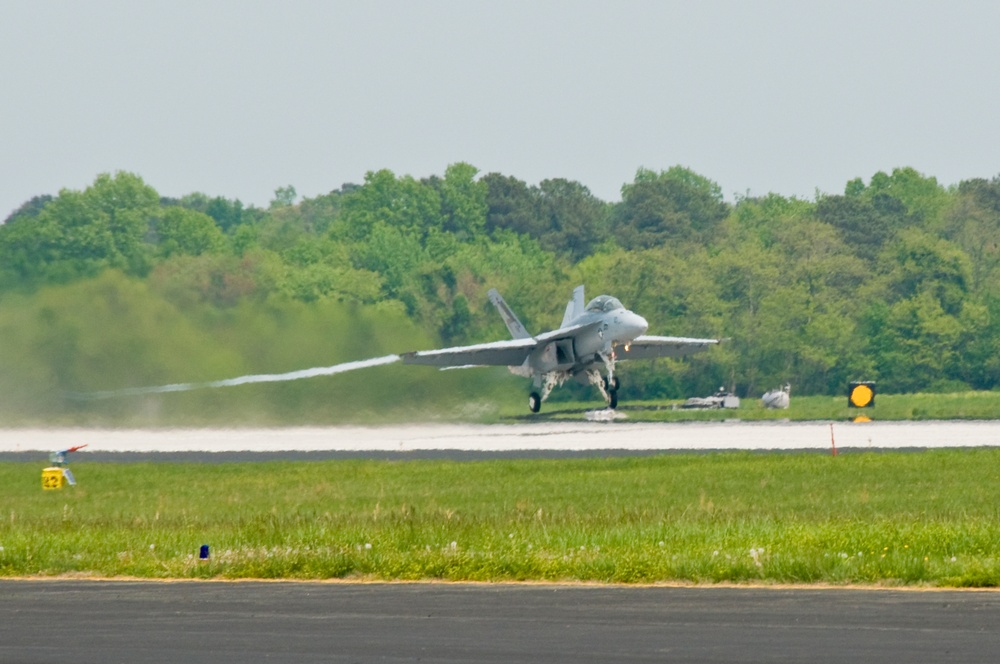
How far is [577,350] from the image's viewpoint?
161ft

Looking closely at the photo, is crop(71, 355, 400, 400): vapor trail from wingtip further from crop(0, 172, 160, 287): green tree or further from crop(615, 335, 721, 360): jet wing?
crop(615, 335, 721, 360): jet wing

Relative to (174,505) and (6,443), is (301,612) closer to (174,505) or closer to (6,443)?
(174,505)

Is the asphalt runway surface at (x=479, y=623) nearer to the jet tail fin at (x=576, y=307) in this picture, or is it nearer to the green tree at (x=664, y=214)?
the jet tail fin at (x=576, y=307)

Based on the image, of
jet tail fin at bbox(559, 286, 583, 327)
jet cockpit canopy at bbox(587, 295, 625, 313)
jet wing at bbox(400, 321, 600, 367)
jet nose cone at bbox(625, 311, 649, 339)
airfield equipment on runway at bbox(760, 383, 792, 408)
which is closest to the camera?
jet nose cone at bbox(625, 311, 649, 339)

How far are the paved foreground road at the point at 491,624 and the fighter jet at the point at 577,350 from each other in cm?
3264

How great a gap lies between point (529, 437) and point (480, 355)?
31.1ft

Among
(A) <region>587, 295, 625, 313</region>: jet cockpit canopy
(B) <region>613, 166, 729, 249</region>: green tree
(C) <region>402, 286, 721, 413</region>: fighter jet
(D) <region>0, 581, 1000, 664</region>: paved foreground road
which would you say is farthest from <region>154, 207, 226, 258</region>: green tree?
(D) <region>0, 581, 1000, 664</region>: paved foreground road

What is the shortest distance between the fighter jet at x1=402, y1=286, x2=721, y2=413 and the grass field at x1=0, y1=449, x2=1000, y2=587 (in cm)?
1413

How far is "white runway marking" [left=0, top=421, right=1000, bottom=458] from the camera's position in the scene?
1486 inches

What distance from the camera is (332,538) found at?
1747 centimetres

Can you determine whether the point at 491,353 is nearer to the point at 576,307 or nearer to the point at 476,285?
the point at 576,307

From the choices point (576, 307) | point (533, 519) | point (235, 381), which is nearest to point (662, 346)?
point (576, 307)

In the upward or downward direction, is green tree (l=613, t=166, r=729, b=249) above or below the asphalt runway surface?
above

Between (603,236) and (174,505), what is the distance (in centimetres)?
9388
